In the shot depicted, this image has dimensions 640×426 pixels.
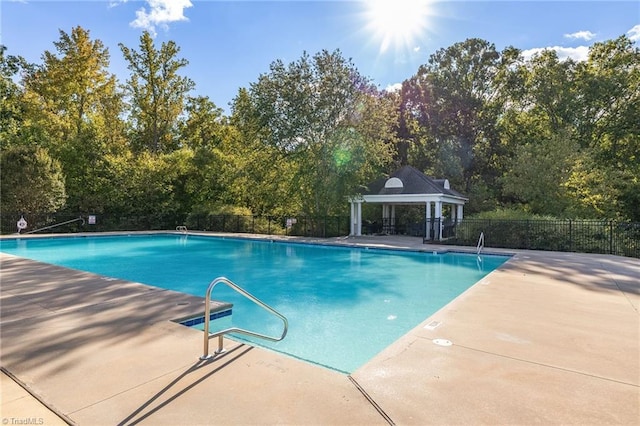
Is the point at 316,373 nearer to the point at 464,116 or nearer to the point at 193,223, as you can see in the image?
the point at 193,223

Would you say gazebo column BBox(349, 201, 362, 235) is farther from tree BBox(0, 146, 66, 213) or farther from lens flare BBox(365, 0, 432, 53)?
tree BBox(0, 146, 66, 213)

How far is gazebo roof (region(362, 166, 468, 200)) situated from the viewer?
726 inches

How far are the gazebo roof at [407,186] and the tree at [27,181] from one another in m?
16.4

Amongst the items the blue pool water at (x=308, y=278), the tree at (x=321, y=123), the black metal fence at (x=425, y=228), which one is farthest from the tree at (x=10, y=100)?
the tree at (x=321, y=123)

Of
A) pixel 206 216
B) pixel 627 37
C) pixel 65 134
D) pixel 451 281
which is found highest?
pixel 627 37

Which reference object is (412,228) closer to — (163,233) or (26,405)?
(163,233)

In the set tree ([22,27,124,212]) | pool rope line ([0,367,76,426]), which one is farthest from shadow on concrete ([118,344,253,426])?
tree ([22,27,124,212])

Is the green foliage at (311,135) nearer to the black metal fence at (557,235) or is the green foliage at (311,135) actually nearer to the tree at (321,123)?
the tree at (321,123)

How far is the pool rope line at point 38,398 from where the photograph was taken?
7.67 ft

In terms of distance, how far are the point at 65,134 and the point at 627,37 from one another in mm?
36562

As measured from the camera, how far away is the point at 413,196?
59.3 ft

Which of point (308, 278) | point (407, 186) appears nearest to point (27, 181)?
point (308, 278)

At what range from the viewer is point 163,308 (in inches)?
196

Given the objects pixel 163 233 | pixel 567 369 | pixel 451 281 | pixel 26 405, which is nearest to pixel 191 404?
pixel 26 405
